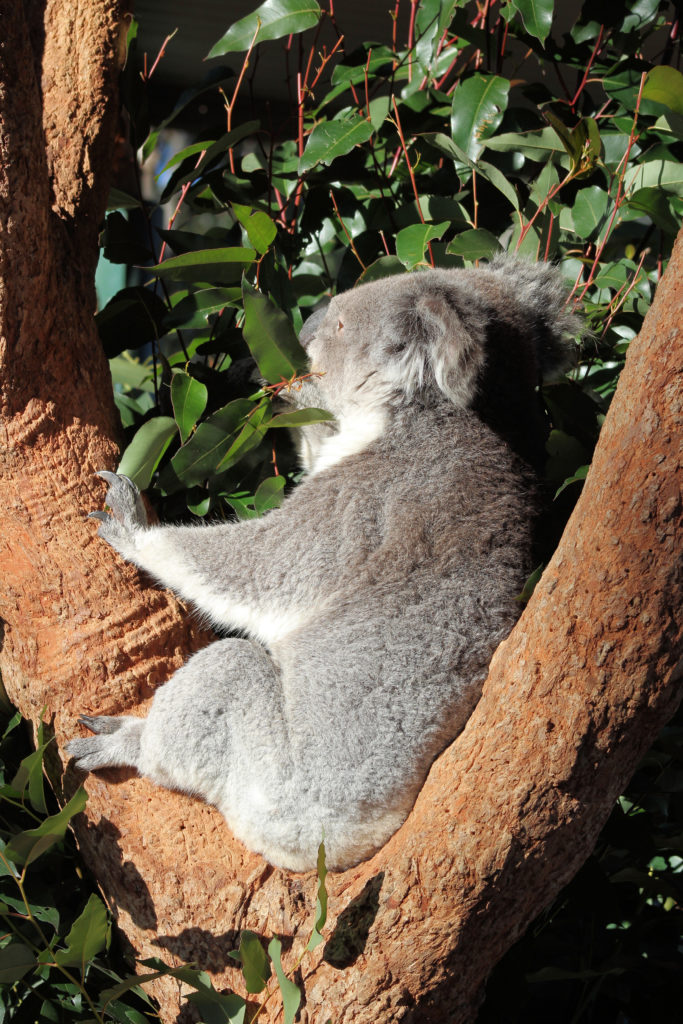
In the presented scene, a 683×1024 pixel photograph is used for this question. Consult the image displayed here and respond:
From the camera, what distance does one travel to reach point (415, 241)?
2314mm

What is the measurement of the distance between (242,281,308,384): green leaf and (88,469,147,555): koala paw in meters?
0.45

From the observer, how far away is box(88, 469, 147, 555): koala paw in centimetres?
193

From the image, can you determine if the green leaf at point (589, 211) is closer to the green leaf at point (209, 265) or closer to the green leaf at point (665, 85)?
the green leaf at point (665, 85)

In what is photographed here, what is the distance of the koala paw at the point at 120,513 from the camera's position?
1.93 meters

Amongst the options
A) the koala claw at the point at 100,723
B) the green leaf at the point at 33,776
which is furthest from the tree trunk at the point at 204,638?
the green leaf at the point at 33,776

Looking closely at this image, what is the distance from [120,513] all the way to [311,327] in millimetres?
899

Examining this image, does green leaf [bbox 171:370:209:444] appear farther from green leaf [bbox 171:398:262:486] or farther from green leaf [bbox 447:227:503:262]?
green leaf [bbox 447:227:503:262]

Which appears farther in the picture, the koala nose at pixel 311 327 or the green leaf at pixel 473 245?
the koala nose at pixel 311 327

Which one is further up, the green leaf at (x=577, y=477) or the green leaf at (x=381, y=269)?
the green leaf at (x=381, y=269)

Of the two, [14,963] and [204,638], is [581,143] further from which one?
[14,963]

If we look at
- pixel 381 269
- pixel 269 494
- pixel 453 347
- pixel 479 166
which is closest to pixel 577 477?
pixel 453 347

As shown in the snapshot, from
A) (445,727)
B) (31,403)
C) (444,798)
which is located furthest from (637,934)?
(31,403)

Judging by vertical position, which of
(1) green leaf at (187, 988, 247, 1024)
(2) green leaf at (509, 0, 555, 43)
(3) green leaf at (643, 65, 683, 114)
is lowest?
(1) green leaf at (187, 988, 247, 1024)

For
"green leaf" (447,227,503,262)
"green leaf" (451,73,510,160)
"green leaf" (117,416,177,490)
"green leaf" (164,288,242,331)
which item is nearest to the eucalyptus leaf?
"green leaf" (117,416,177,490)
